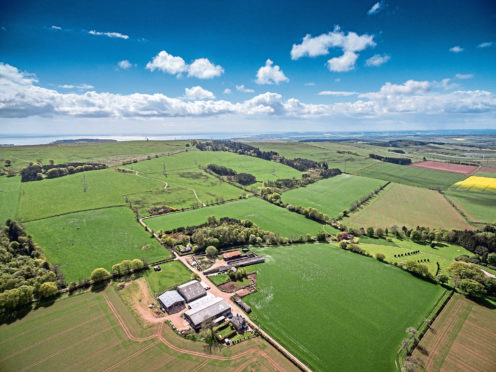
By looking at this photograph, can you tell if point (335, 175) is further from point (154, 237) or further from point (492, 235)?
point (154, 237)

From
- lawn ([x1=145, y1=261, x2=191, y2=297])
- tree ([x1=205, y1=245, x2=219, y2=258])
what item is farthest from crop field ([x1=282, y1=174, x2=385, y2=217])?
lawn ([x1=145, y1=261, x2=191, y2=297])

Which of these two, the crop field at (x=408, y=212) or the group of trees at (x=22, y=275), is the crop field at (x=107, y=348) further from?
the crop field at (x=408, y=212)

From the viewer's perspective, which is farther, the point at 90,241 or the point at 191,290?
the point at 90,241

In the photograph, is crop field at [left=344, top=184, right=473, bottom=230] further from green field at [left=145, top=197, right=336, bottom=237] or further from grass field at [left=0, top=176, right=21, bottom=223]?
grass field at [left=0, top=176, right=21, bottom=223]

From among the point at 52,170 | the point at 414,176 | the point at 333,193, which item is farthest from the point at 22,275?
the point at 414,176

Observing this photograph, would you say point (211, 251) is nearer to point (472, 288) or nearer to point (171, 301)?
point (171, 301)

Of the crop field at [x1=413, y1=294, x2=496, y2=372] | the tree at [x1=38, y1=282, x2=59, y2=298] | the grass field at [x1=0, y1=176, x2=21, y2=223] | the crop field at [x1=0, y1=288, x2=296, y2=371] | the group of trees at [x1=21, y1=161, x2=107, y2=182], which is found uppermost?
the group of trees at [x1=21, y1=161, x2=107, y2=182]

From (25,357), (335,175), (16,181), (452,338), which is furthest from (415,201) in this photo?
(16,181)
